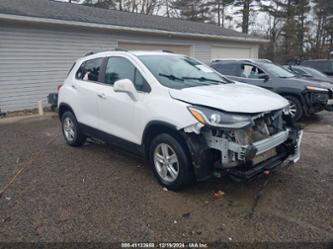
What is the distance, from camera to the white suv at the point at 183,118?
3.44 metres

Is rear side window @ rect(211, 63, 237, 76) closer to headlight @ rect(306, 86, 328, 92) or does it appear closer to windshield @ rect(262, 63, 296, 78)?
windshield @ rect(262, 63, 296, 78)

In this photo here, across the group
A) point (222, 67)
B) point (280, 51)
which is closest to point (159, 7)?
point (280, 51)

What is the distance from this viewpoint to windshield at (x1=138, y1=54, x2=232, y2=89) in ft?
13.7

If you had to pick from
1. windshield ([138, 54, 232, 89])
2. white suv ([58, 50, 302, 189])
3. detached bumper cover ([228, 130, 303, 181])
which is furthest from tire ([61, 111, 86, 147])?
detached bumper cover ([228, 130, 303, 181])

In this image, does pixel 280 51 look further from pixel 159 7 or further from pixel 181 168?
pixel 181 168

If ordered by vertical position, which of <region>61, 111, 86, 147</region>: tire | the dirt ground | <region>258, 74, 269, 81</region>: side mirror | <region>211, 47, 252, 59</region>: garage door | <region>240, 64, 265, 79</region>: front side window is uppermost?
<region>211, 47, 252, 59</region>: garage door

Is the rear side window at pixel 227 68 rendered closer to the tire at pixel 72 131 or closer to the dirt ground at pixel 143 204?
the dirt ground at pixel 143 204

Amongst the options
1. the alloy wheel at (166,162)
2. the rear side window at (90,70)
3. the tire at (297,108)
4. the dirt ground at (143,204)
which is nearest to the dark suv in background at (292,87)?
the tire at (297,108)

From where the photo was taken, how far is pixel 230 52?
1875 centimetres

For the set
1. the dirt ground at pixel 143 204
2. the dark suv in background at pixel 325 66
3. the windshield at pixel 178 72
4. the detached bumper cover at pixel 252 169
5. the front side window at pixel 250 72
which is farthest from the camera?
the dark suv in background at pixel 325 66

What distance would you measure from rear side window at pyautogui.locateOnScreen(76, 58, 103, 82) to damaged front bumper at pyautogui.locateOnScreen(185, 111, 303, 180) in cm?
233

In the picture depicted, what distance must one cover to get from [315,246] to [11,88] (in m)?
9.82

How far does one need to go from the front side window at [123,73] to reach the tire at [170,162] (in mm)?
772

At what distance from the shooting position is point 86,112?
5.30m
